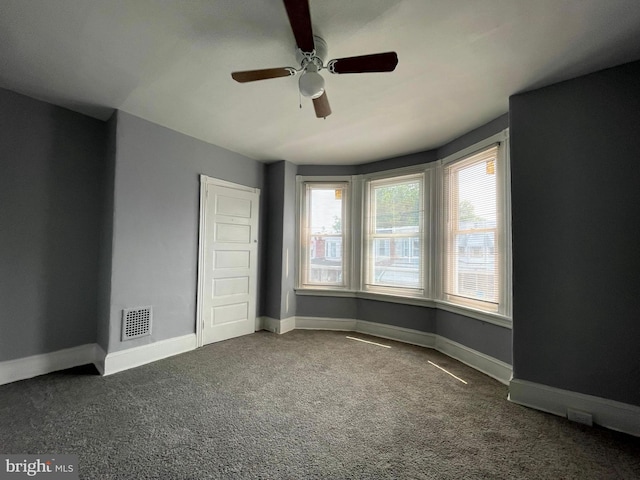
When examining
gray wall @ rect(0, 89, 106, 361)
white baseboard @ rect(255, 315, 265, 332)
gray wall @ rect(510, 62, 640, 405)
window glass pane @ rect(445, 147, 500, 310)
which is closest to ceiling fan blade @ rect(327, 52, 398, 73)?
gray wall @ rect(510, 62, 640, 405)

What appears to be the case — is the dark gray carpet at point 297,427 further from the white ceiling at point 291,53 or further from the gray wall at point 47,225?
the white ceiling at point 291,53

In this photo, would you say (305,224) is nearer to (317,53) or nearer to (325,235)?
(325,235)

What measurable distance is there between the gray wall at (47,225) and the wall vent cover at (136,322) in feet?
1.68

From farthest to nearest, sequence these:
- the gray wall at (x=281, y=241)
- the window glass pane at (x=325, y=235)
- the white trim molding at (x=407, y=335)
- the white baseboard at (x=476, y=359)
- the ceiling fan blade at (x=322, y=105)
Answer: the window glass pane at (x=325, y=235) → the gray wall at (x=281, y=241) → the white trim molding at (x=407, y=335) → the white baseboard at (x=476, y=359) → the ceiling fan blade at (x=322, y=105)

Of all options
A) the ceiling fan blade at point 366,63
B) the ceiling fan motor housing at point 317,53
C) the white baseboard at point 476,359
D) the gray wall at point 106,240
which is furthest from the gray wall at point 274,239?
the ceiling fan blade at point 366,63

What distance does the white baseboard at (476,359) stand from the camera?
8.79 feet

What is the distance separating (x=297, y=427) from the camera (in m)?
1.92

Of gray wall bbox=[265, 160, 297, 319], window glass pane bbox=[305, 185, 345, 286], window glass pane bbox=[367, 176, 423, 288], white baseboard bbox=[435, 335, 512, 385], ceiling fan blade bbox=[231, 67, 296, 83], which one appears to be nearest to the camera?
ceiling fan blade bbox=[231, 67, 296, 83]

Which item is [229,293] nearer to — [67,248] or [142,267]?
[142,267]

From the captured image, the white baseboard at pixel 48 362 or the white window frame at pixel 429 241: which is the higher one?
the white window frame at pixel 429 241

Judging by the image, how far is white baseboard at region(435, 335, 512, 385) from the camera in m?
2.68

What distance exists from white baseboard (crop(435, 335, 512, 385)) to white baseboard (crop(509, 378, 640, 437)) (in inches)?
13.8

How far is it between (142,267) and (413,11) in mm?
3249

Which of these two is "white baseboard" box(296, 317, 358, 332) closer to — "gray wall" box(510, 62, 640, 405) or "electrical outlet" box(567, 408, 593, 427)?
"gray wall" box(510, 62, 640, 405)
